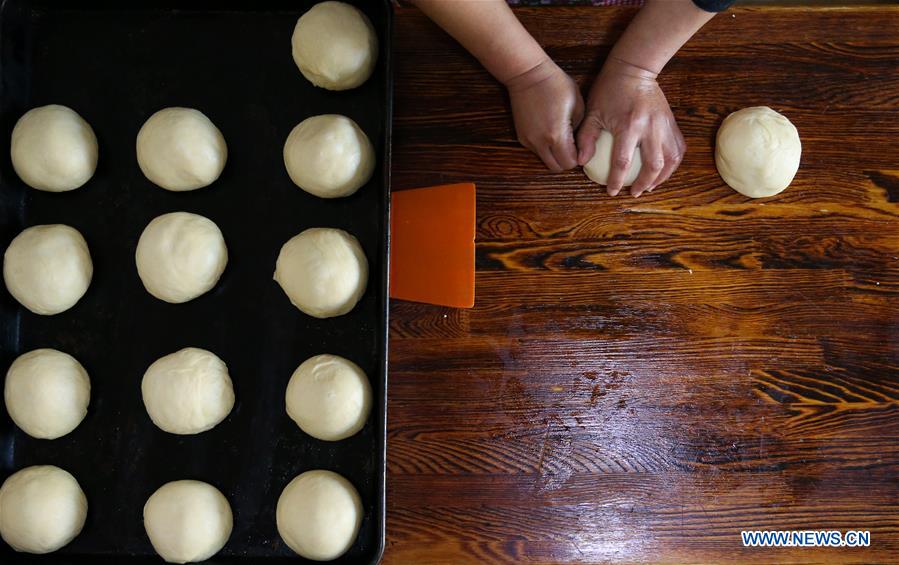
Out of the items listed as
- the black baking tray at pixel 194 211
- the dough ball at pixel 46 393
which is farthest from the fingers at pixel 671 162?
the dough ball at pixel 46 393

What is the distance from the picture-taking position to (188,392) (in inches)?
43.1

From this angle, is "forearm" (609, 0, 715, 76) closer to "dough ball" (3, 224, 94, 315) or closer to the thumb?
the thumb

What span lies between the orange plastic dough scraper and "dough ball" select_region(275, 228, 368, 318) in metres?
0.10

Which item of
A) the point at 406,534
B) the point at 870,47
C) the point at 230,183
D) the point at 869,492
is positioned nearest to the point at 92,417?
the point at 230,183

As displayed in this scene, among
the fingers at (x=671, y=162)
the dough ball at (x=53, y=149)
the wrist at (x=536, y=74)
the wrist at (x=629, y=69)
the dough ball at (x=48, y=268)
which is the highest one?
the dough ball at (x=53, y=149)

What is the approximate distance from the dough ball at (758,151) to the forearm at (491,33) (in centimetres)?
34

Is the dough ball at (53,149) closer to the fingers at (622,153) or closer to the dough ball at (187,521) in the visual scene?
the dough ball at (187,521)

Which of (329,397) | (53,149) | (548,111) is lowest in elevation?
(329,397)

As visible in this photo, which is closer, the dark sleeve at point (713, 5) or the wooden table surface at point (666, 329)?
the dark sleeve at point (713, 5)

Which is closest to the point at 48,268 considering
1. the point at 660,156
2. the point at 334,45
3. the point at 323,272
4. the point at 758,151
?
the point at 323,272

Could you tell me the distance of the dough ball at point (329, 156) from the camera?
1111mm

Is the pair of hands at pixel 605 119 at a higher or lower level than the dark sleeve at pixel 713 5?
lower

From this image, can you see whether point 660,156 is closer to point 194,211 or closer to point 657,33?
point 657,33

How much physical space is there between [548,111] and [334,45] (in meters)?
0.36
